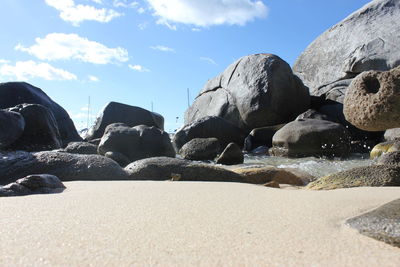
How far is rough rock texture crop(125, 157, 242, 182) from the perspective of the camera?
4.02 metres

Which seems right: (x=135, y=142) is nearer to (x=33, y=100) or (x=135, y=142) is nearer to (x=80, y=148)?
(x=80, y=148)

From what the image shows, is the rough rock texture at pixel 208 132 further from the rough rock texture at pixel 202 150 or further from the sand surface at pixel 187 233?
the sand surface at pixel 187 233

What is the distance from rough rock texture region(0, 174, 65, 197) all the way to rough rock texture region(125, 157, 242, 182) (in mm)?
1271

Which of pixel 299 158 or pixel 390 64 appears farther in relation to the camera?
pixel 390 64

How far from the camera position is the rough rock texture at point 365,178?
2.98 m

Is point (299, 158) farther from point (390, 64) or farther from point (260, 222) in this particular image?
point (390, 64)

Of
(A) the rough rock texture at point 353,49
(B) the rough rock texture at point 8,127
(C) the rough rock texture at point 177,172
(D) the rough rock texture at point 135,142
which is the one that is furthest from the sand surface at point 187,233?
(A) the rough rock texture at point 353,49

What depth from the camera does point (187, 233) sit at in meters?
1.40

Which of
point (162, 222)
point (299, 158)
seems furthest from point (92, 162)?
point (299, 158)

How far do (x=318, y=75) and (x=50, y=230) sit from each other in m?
19.2

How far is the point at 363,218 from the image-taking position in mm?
1519

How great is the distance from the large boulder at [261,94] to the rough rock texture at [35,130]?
6.84 metres

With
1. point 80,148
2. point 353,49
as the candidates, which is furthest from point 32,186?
point 353,49

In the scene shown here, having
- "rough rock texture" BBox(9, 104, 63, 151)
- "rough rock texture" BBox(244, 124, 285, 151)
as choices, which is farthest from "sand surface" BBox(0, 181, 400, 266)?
"rough rock texture" BBox(244, 124, 285, 151)
